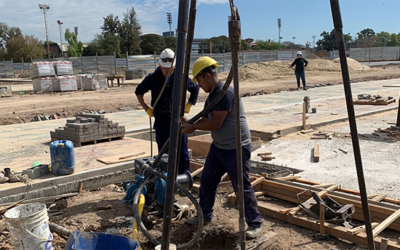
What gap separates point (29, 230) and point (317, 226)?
9.57ft

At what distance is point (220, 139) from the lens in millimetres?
3768

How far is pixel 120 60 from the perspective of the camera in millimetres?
33688

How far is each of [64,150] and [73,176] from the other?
0.42m

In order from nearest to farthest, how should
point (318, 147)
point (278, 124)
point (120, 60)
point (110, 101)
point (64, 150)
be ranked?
point (64, 150) < point (318, 147) < point (278, 124) < point (110, 101) < point (120, 60)

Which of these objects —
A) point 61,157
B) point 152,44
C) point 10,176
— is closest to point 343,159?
point 61,157

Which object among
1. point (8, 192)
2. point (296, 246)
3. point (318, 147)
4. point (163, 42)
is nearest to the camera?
point (296, 246)

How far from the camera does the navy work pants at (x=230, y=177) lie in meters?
3.77

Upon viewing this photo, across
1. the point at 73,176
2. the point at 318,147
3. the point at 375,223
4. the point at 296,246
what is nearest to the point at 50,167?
the point at 73,176

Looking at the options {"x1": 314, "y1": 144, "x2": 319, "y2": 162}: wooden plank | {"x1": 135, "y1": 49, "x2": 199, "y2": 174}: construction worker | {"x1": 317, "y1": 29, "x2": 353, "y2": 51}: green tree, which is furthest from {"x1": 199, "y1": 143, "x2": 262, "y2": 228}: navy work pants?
{"x1": 317, "y1": 29, "x2": 353, "y2": 51}: green tree

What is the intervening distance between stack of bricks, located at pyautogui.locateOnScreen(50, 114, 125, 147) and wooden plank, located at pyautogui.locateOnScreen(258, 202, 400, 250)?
167 inches

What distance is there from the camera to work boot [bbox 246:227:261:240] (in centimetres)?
384

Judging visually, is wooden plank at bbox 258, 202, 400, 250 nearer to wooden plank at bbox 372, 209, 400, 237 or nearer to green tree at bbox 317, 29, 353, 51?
wooden plank at bbox 372, 209, 400, 237

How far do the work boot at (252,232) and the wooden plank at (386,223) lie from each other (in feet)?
3.70

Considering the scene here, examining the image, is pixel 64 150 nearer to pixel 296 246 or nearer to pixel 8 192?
pixel 8 192
